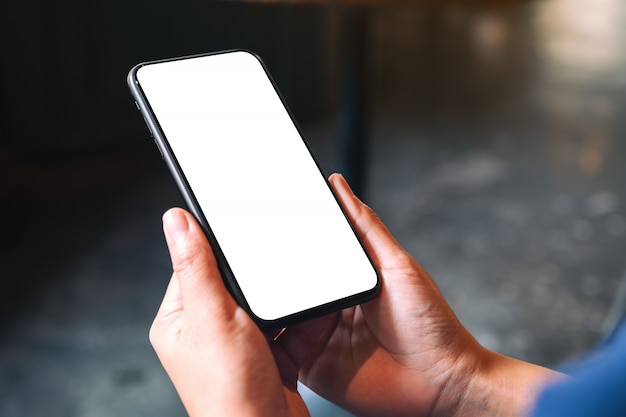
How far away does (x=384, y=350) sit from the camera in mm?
561

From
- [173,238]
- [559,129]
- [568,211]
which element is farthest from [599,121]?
[173,238]

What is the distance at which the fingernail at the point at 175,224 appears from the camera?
0.47 metres

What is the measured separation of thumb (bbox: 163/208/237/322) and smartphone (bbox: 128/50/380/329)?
2 cm

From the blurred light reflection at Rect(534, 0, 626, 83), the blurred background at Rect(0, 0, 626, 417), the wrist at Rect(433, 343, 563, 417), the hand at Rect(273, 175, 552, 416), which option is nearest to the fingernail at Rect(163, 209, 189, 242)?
the hand at Rect(273, 175, 552, 416)

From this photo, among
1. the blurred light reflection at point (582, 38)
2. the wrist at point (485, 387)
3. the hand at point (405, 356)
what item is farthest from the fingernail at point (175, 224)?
the blurred light reflection at point (582, 38)

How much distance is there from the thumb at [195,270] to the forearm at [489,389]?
0.21 meters

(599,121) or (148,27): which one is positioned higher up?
(148,27)

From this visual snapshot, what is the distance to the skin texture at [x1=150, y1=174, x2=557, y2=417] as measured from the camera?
1.57ft

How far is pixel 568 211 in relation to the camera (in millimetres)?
1617

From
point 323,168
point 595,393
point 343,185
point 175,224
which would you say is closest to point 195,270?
point 175,224

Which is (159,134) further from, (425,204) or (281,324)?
(425,204)

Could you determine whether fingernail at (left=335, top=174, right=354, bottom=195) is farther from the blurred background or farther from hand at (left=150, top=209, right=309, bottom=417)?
the blurred background

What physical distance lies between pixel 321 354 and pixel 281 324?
0.12 meters

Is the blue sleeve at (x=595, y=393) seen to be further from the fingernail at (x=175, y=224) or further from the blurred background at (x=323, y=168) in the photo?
the blurred background at (x=323, y=168)
